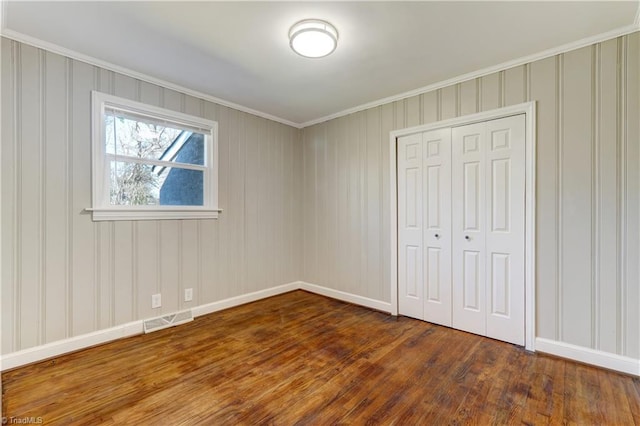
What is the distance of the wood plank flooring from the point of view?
1.71m

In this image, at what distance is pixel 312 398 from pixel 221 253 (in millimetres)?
2118

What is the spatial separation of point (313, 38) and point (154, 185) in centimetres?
211

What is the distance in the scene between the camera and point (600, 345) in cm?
223

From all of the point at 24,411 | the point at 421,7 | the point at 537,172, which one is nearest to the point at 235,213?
the point at 24,411

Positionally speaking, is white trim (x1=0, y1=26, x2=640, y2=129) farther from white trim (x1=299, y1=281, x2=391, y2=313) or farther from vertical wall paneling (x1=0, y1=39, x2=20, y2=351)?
white trim (x1=299, y1=281, x2=391, y2=313)

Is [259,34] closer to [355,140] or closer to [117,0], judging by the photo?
[117,0]

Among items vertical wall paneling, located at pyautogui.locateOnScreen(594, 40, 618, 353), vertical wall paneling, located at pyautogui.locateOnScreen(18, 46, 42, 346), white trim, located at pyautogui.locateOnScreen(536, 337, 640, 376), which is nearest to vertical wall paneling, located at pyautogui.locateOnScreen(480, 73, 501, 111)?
vertical wall paneling, located at pyautogui.locateOnScreen(594, 40, 618, 353)

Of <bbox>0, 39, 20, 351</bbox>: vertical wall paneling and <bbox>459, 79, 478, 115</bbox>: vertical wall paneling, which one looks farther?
<bbox>459, 79, 478, 115</bbox>: vertical wall paneling

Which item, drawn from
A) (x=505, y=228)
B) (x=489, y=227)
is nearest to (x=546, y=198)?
(x=505, y=228)

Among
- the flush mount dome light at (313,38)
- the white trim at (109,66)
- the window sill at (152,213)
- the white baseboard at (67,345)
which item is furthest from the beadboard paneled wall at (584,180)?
the white baseboard at (67,345)

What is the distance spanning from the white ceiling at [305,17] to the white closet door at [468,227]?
72 centimetres

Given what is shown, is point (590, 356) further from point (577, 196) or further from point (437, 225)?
point (437, 225)

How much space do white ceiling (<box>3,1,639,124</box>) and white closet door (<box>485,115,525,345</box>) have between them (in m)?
0.69

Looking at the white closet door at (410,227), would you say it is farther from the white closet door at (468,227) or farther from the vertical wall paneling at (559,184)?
the vertical wall paneling at (559,184)
